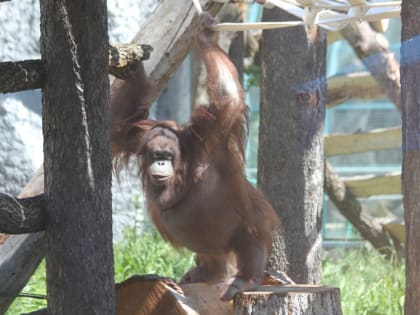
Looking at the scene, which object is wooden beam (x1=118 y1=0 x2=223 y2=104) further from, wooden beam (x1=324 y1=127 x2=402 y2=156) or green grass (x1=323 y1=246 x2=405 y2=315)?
wooden beam (x1=324 y1=127 x2=402 y2=156)

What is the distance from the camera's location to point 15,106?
6492 mm

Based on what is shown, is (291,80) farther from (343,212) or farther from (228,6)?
(343,212)

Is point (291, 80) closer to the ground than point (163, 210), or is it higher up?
higher up

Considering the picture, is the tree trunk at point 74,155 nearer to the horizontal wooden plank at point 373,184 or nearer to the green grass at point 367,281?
the green grass at point 367,281

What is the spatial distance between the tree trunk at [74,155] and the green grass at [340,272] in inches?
74.0

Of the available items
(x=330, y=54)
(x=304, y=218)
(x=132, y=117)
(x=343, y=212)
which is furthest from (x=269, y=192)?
(x=330, y=54)

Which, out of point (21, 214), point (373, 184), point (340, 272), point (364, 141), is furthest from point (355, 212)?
point (21, 214)

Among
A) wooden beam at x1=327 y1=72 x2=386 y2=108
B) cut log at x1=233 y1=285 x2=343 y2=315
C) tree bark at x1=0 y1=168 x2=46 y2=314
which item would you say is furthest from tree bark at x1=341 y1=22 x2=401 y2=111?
tree bark at x1=0 y1=168 x2=46 y2=314

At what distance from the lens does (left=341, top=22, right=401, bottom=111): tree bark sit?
5.67 m

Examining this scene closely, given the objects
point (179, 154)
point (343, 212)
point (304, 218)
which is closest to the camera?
point (179, 154)

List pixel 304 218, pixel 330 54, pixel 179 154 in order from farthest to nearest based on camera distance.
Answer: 1. pixel 330 54
2. pixel 304 218
3. pixel 179 154

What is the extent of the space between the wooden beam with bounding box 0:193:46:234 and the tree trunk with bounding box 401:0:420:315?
4.22ft

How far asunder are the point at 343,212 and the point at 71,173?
4.00 m

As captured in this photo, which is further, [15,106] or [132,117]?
[15,106]
